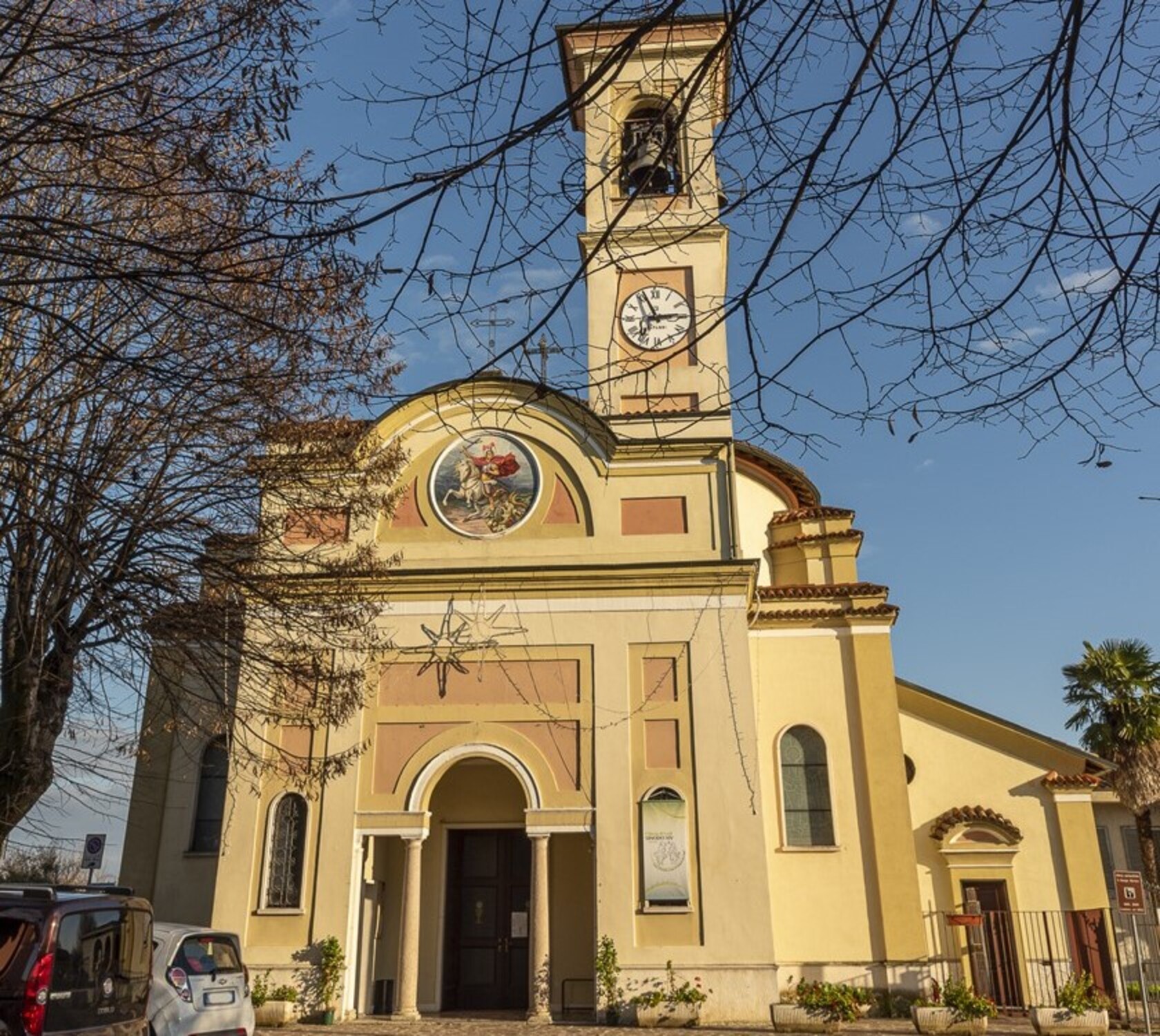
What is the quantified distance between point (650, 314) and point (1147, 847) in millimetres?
15940

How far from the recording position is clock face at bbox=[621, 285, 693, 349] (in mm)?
18406

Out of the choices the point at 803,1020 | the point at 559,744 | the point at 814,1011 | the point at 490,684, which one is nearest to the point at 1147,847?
the point at 814,1011

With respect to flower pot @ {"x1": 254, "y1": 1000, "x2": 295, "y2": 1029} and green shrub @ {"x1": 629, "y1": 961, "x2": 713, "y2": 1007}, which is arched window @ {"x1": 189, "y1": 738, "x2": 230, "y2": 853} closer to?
flower pot @ {"x1": 254, "y1": 1000, "x2": 295, "y2": 1029}

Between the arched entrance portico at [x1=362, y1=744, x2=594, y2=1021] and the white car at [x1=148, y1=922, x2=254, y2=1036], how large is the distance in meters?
4.08

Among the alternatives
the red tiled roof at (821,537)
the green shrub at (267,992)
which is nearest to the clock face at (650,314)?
the red tiled roof at (821,537)

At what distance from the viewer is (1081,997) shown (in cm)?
Answer: 1380

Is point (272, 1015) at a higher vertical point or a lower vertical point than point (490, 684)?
lower

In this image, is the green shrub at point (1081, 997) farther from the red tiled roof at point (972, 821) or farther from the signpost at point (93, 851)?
Answer: the signpost at point (93, 851)

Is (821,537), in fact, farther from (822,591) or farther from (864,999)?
(864,999)

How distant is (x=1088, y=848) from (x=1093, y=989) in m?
3.98

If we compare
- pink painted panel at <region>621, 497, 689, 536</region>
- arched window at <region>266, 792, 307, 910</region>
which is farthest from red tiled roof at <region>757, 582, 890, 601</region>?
arched window at <region>266, 792, 307, 910</region>

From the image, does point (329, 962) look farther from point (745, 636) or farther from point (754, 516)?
point (754, 516)

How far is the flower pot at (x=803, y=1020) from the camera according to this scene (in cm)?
1344

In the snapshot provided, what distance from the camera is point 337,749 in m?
15.8
